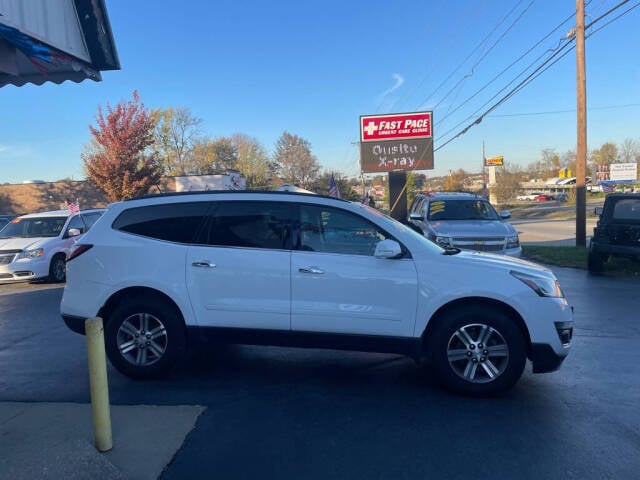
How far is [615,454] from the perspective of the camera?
141 inches

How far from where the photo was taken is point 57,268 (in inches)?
505

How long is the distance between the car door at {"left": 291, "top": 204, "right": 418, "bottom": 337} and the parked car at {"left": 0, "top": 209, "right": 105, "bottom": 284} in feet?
32.9

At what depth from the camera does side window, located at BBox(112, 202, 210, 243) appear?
5.16 meters

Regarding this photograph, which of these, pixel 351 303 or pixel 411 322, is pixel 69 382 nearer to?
pixel 351 303

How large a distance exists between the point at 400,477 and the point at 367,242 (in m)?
2.19

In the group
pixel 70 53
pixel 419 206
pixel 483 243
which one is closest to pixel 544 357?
pixel 70 53

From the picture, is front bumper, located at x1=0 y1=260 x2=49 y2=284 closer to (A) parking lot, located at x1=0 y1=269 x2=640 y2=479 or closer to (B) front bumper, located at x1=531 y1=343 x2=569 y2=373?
(A) parking lot, located at x1=0 y1=269 x2=640 y2=479

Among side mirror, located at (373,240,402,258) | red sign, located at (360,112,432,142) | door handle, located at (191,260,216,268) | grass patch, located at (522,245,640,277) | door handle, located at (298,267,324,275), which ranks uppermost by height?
red sign, located at (360,112,432,142)

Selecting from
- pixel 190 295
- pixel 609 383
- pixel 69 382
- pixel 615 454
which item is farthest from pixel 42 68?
pixel 609 383

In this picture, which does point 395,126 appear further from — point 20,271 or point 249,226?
point 249,226

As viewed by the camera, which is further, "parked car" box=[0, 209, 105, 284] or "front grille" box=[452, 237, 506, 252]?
"parked car" box=[0, 209, 105, 284]

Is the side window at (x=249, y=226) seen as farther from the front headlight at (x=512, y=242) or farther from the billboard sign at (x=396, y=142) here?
the billboard sign at (x=396, y=142)

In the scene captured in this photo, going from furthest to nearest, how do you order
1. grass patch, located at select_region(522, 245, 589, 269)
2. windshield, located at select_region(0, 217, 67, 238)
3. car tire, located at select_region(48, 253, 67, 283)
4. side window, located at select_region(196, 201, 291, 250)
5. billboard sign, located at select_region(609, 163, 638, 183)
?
billboard sign, located at select_region(609, 163, 638, 183) < grass patch, located at select_region(522, 245, 589, 269) < windshield, located at select_region(0, 217, 67, 238) < car tire, located at select_region(48, 253, 67, 283) < side window, located at select_region(196, 201, 291, 250)

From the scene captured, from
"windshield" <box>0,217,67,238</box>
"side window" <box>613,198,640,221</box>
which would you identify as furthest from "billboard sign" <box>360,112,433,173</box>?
"windshield" <box>0,217,67,238</box>
